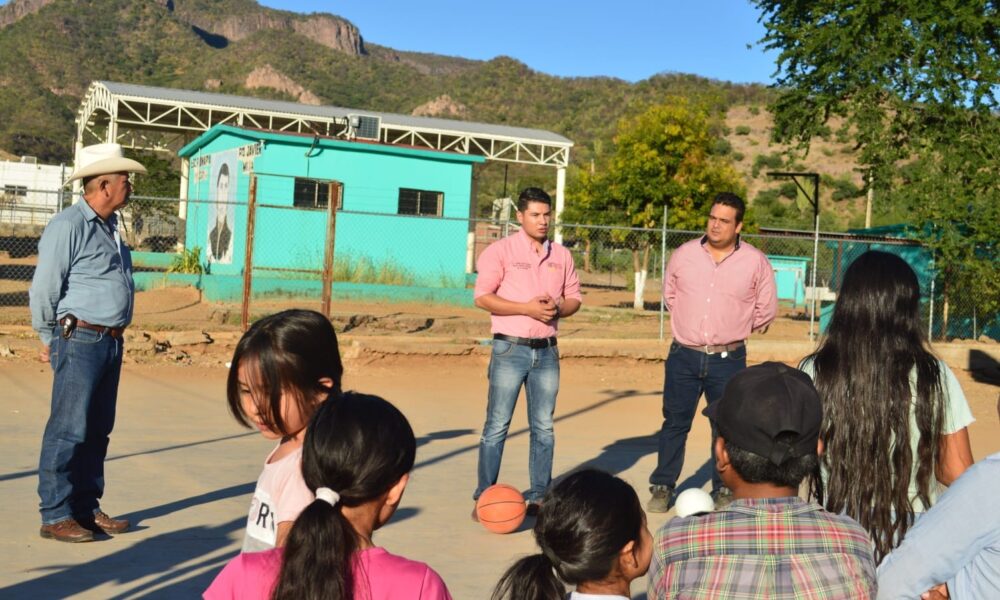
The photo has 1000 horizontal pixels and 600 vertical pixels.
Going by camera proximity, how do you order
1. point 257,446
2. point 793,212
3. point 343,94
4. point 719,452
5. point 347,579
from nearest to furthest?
point 347,579, point 719,452, point 257,446, point 793,212, point 343,94

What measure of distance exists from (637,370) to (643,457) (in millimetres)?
5601

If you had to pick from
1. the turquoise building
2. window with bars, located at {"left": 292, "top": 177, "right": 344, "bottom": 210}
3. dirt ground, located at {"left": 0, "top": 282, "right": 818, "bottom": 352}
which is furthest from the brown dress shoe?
window with bars, located at {"left": 292, "top": 177, "right": 344, "bottom": 210}

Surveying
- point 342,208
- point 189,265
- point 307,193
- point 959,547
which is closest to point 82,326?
point 959,547

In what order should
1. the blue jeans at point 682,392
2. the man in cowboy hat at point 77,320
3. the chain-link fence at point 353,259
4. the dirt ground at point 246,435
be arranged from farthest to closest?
the chain-link fence at point 353,259
the blue jeans at point 682,392
the man in cowboy hat at point 77,320
the dirt ground at point 246,435

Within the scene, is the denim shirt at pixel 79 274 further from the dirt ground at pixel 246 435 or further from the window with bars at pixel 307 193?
the window with bars at pixel 307 193

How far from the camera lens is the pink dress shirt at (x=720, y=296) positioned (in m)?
7.12

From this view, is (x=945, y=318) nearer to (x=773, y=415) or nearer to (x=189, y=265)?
(x=189, y=265)

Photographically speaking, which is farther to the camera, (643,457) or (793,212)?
(793,212)

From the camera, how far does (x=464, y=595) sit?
17.1ft

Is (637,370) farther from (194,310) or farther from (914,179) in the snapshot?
(194,310)

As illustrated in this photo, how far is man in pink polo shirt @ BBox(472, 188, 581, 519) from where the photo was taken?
6.71 m

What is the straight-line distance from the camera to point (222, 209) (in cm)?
2572

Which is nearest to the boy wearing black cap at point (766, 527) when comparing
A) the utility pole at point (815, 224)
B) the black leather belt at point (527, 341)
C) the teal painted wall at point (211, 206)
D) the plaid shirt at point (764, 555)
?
the plaid shirt at point (764, 555)

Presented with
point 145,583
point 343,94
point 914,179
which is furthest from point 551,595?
point 343,94
